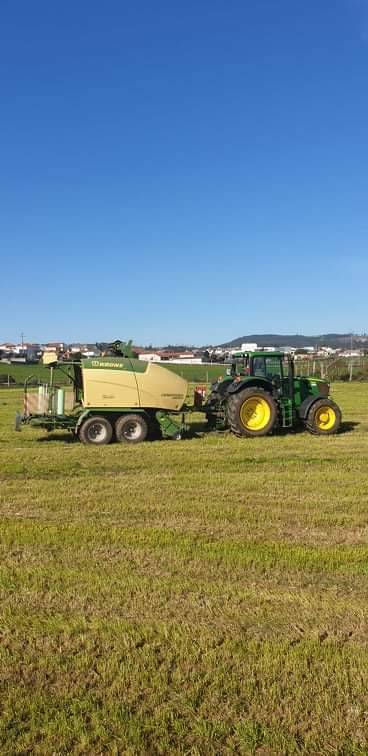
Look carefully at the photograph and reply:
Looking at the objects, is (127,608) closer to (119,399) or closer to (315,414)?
(119,399)

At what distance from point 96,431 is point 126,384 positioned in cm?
114

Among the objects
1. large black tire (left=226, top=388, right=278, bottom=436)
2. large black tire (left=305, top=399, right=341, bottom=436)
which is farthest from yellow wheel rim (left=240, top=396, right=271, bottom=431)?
large black tire (left=305, top=399, right=341, bottom=436)

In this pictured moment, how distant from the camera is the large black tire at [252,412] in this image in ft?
44.8

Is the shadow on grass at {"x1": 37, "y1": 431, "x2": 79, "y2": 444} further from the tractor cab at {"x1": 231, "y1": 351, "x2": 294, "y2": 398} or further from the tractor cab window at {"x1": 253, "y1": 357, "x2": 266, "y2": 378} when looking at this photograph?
the tractor cab window at {"x1": 253, "y1": 357, "x2": 266, "y2": 378}

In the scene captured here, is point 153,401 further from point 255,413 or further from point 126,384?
point 255,413

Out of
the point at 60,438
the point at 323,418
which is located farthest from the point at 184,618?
the point at 323,418

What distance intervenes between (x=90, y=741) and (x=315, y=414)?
11.8 metres

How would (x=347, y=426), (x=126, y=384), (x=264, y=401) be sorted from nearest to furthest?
(x=126, y=384) < (x=264, y=401) < (x=347, y=426)

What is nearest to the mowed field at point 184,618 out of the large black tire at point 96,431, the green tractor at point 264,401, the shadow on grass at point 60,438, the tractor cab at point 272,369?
the large black tire at point 96,431

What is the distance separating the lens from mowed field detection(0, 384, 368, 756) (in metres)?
3.31

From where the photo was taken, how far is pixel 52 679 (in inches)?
148

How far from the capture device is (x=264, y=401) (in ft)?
45.5

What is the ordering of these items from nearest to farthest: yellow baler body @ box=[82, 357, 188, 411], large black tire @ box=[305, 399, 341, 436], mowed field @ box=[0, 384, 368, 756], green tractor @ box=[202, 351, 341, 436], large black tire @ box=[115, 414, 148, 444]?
mowed field @ box=[0, 384, 368, 756], yellow baler body @ box=[82, 357, 188, 411], large black tire @ box=[115, 414, 148, 444], green tractor @ box=[202, 351, 341, 436], large black tire @ box=[305, 399, 341, 436]

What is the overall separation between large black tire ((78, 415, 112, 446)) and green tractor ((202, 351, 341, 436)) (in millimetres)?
2397
